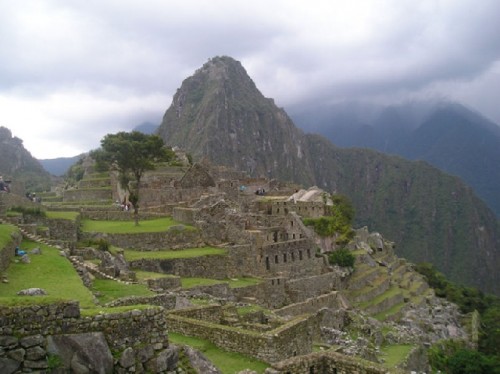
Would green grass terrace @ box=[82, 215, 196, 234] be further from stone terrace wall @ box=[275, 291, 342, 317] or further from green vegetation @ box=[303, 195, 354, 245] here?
green vegetation @ box=[303, 195, 354, 245]

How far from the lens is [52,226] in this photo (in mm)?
21312

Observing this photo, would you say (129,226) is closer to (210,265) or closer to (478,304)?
(210,265)

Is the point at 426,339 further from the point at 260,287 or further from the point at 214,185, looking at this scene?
the point at 214,185

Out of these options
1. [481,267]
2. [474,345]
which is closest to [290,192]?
[474,345]

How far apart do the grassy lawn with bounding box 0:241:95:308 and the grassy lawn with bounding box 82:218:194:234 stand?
11.5 meters

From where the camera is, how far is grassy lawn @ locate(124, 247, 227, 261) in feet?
74.6

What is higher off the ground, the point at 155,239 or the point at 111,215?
the point at 111,215

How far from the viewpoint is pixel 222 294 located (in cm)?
2123

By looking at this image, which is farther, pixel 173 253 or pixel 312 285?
pixel 312 285

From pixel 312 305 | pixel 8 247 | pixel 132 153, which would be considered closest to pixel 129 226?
pixel 132 153

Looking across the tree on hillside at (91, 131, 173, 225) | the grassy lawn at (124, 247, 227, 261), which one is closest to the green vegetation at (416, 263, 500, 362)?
the grassy lawn at (124, 247, 227, 261)

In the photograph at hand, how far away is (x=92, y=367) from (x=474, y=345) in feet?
145

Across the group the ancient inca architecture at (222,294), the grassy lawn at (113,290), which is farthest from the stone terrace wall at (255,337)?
the grassy lawn at (113,290)

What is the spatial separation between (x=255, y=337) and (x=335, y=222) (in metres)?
28.7
